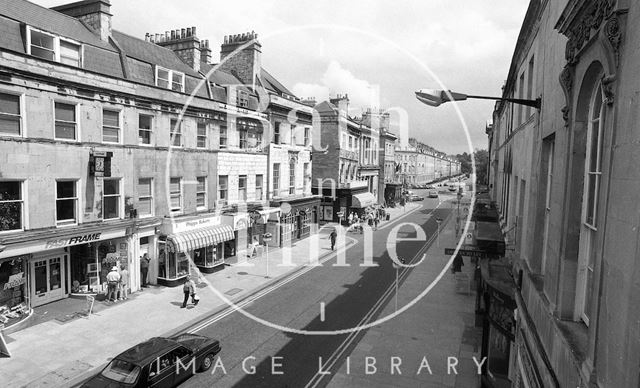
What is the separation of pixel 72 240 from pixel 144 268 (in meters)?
4.17

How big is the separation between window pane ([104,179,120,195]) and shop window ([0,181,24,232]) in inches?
144

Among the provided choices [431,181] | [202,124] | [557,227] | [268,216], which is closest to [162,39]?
[202,124]

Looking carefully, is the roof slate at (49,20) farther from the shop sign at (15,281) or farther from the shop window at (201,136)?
the shop sign at (15,281)

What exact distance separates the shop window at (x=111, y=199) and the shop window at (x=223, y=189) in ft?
23.3

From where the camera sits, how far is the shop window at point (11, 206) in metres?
15.2

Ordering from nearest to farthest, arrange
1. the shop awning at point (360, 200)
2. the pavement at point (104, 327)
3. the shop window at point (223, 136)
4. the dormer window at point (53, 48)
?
the pavement at point (104, 327)
the dormer window at point (53, 48)
the shop window at point (223, 136)
the shop awning at point (360, 200)

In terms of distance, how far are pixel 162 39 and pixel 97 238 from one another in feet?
51.3

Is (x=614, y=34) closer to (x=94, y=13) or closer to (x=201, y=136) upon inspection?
(x=201, y=136)

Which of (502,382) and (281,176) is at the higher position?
(281,176)

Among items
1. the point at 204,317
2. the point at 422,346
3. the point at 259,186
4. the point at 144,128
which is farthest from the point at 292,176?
the point at 422,346

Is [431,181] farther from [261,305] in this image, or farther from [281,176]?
[261,305]

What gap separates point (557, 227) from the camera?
6.29 metres

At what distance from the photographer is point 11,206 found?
15.5 metres

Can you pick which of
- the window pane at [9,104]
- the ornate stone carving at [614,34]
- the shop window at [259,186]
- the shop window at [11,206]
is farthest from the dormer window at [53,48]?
the ornate stone carving at [614,34]
